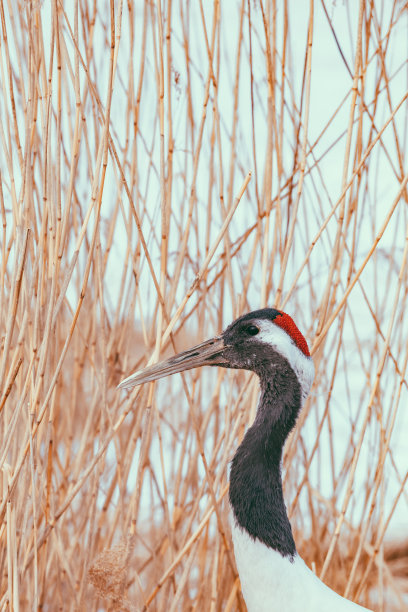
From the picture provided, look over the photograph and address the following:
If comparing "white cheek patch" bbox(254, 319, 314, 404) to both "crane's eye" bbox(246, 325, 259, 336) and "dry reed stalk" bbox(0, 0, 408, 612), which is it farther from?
"dry reed stalk" bbox(0, 0, 408, 612)

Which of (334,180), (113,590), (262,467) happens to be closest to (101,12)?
(262,467)

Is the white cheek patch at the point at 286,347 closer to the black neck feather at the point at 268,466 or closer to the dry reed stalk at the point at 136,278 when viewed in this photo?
the black neck feather at the point at 268,466

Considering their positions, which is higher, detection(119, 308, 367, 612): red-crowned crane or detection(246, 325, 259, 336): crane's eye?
detection(246, 325, 259, 336): crane's eye

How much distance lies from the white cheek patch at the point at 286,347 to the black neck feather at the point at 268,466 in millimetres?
10

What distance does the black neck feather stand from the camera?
1.19 meters

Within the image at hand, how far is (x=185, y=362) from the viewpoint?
1.23 meters

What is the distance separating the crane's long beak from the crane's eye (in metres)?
0.05

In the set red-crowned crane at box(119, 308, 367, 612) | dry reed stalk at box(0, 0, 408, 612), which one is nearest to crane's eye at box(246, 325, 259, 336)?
red-crowned crane at box(119, 308, 367, 612)

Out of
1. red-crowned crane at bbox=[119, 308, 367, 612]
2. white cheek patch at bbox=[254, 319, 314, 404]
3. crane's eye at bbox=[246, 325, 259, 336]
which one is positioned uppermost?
crane's eye at bbox=[246, 325, 259, 336]

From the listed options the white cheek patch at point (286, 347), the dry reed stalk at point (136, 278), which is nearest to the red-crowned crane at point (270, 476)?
the white cheek patch at point (286, 347)

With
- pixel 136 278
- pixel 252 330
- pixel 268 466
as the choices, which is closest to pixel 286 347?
pixel 252 330

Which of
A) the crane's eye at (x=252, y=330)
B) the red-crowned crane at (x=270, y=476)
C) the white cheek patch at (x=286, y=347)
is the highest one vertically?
the crane's eye at (x=252, y=330)

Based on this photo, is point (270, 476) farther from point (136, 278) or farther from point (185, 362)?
point (136, 278)

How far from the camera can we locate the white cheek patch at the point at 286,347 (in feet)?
3.92
